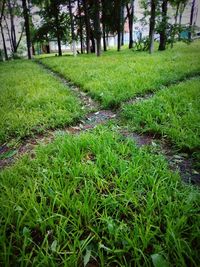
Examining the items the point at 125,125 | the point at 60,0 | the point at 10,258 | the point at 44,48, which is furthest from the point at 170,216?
the point at 44,48

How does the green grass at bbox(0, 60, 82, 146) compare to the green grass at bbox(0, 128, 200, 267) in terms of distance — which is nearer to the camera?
the green grass at bbox(0, 128, 200, 267)

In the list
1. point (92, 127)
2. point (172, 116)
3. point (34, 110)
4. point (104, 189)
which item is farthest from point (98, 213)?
point (34, 110)

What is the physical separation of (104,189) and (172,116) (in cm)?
192

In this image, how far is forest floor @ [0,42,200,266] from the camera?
1.28 meters

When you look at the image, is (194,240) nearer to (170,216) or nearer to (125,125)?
(170,216)

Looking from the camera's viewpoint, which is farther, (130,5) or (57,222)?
(130,5)

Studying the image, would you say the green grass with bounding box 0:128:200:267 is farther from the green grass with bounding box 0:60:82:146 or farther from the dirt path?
the green grass with bounding box 0:60:82:146

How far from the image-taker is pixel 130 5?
18844 millimetres

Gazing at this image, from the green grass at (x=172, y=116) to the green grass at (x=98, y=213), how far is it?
62 centimetres

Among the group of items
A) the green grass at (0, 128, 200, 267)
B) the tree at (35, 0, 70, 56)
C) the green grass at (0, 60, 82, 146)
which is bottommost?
the green grass at (0, 128, 200, 267)

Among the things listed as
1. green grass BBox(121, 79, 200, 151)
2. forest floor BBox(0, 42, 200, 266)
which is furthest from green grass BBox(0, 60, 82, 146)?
green grass BBox(121, 79, 200, 151)

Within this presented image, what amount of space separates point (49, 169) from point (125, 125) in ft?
5.18

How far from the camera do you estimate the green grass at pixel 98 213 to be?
49.4 inches

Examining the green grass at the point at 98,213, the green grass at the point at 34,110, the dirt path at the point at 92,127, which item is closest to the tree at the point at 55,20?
the green grass at the point at 34,110
